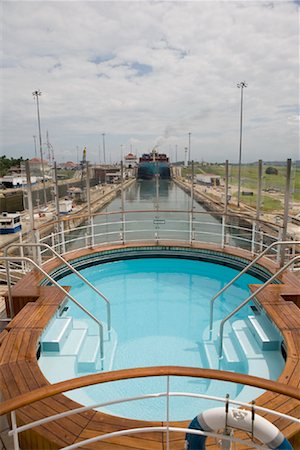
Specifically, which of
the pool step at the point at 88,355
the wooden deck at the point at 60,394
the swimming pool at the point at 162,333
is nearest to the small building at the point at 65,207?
the swimming pool at the point at 162,333

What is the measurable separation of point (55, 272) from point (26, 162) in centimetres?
180

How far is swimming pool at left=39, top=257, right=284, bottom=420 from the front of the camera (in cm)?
258

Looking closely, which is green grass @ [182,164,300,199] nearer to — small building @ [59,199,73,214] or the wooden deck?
the wooden deck

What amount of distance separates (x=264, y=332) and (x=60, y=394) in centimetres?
211

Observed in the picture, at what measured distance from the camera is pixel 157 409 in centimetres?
238

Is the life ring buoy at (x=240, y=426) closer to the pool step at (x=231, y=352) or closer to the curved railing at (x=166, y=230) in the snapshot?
the pool step at (x=231, y=352)

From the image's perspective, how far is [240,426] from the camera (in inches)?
42.9

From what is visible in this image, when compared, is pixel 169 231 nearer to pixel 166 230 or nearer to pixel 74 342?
pixel 166 230

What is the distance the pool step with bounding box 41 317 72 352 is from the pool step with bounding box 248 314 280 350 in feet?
6.72

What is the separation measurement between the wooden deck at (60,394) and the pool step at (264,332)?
186mm

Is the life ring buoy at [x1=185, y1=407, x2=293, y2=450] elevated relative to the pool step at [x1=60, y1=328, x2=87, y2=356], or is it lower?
elevated

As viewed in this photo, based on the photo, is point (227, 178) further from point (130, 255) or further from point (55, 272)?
point (55, 272)

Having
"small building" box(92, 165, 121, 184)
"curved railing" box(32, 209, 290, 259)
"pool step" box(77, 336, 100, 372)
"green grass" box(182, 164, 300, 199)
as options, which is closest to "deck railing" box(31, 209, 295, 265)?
"curved railing" box(32, 209, 290, 259)

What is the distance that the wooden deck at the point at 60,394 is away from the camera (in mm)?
1682
